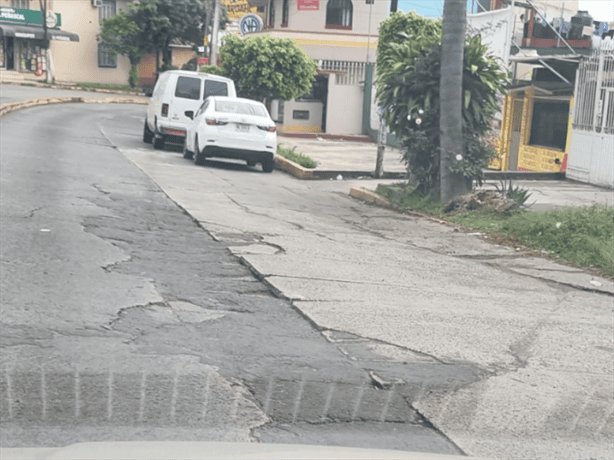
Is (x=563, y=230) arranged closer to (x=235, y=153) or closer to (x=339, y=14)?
(x=235, y=153)

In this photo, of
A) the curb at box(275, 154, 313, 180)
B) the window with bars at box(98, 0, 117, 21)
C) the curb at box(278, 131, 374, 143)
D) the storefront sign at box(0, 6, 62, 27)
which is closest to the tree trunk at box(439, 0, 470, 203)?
the curb at box(275, 154, 313, 180)

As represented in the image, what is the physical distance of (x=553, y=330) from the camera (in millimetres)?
6930

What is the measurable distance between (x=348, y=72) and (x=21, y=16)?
1263 inches

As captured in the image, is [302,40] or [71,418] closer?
[71,418]

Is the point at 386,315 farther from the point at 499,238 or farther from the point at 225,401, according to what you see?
the point at 499,238

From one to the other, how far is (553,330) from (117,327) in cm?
351

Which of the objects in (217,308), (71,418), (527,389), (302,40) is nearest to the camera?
(71,418)

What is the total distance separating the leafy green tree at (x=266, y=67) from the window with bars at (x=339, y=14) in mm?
7129

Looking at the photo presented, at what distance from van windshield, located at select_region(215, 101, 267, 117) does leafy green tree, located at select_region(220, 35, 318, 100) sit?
1032 cm

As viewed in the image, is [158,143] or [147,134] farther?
[147,134]

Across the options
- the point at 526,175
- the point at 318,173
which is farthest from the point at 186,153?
the point at 526,175

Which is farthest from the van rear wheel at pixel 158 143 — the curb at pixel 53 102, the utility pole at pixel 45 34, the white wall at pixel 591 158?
the utility pole at pixel 45 34

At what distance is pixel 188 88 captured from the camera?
21.7 meters

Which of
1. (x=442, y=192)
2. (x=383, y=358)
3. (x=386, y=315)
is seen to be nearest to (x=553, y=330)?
(x=386, y=315)
